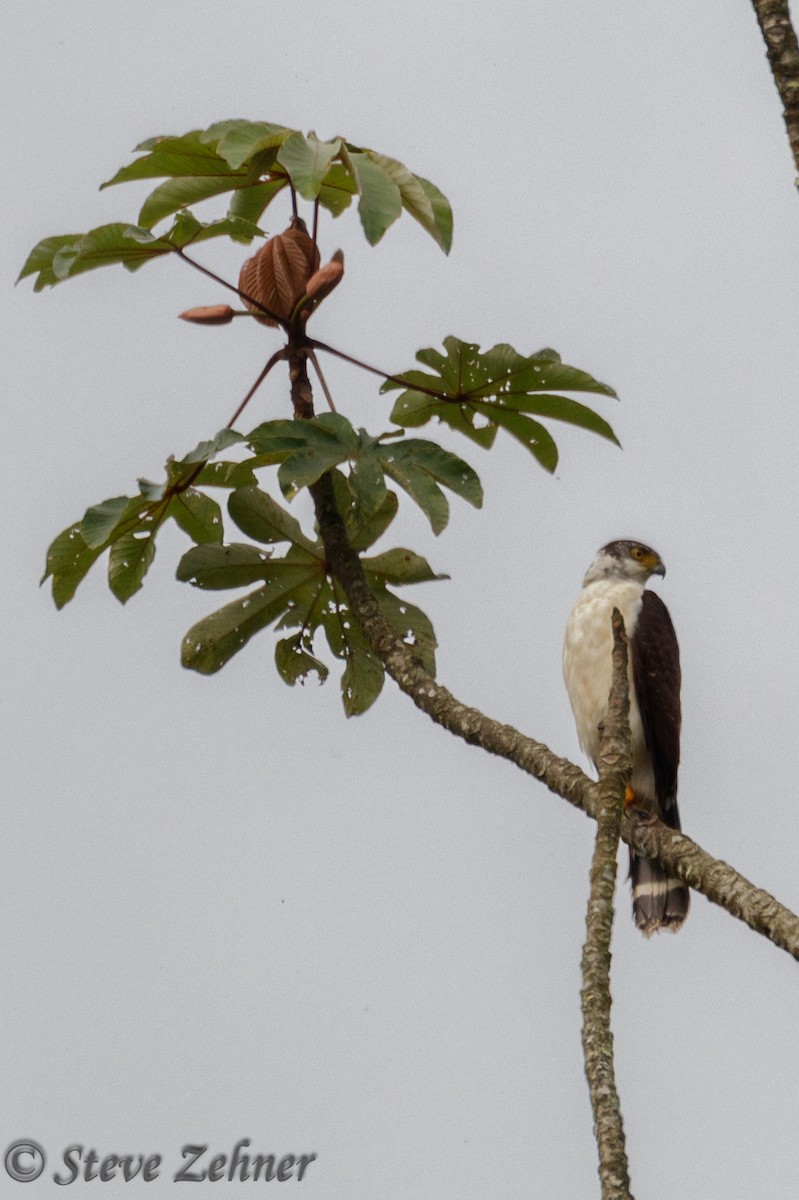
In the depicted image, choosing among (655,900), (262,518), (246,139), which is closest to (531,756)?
(262,518)

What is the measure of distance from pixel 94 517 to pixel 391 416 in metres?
1.03

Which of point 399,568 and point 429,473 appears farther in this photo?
point 399,568

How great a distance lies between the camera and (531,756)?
4277mm

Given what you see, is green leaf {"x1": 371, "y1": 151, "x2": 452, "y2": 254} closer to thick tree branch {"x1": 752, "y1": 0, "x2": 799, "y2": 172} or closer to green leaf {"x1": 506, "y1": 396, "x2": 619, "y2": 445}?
green leaf {"x1": 506, "y1": 396, "x2": 619, "y2": 445}

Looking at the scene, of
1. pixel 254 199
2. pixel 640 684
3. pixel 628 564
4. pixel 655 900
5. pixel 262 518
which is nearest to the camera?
pixel 262 518

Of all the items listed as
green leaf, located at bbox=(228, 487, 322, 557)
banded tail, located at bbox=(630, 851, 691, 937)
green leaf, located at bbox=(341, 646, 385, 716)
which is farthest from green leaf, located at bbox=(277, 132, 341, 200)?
banded tail, located at bbox=(630, 851, 691, 937)

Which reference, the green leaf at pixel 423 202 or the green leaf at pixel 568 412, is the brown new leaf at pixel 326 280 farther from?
the green leaf at pixel 568 412

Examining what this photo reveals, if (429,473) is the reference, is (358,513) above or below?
above

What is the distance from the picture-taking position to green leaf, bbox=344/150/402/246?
4090 millimetres

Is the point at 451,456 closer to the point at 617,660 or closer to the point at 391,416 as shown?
the point at 391,416

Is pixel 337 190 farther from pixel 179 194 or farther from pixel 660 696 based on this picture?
pixel 660 696

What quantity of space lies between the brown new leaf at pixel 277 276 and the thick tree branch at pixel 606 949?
4.79 ft

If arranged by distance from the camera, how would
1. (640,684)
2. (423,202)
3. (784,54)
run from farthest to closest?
(640,684), (423,202), (784,54)

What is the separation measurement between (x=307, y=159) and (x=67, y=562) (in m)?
1.46
